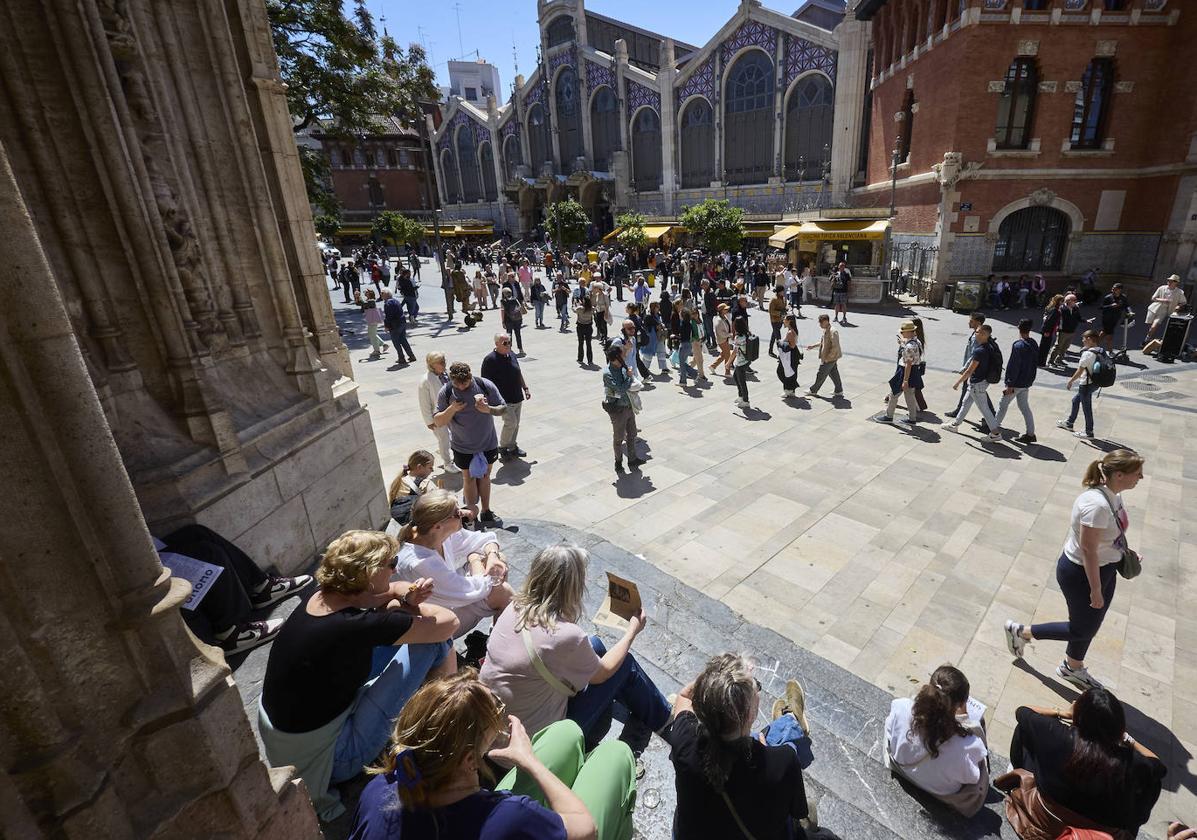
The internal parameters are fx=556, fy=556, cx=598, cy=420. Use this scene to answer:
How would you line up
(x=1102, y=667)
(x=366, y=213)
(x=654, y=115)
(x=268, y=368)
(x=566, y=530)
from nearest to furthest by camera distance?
(x=1102, y=667) → (x=268, y=368) → (x=566, y=530) → (x=654, y=115) → (x=366, y=213)

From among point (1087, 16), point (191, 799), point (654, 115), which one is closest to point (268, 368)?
point (191, 799)

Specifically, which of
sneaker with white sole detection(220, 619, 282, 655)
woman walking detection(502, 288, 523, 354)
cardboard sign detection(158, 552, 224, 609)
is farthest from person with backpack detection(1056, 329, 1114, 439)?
woman walking detection(502, 288, 523, 354)

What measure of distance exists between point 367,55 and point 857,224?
63.2 ft

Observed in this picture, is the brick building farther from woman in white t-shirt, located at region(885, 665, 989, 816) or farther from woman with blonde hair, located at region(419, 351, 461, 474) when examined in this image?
woman in white t-shirt, located at region(885, 665, 989, 816)

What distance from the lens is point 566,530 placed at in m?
5.98

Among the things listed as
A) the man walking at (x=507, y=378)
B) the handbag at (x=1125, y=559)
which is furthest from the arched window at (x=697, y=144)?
the handbag at (x=1125, y=559)

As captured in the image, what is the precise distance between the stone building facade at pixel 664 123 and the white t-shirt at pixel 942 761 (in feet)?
110

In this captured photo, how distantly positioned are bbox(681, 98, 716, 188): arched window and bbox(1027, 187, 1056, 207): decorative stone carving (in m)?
20.9

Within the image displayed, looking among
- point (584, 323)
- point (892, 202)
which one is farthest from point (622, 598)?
point (892, 202)

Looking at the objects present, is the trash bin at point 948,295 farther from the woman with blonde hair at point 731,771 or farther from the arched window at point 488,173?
the arched window at point 488,173

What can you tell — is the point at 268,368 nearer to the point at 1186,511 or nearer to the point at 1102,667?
the point at 1102,667

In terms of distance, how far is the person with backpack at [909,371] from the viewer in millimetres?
8688

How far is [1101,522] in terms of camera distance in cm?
373

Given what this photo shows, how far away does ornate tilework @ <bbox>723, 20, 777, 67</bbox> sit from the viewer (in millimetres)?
32406
